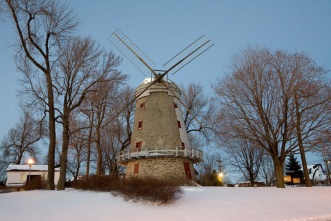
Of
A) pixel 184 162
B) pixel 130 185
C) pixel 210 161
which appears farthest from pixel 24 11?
pixel 210 161

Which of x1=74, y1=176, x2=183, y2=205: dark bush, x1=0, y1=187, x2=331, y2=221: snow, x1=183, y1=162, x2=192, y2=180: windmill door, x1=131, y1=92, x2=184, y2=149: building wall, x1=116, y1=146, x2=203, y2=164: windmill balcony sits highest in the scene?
→ x1=131, y1=92, x2=184, y2=149: building wall

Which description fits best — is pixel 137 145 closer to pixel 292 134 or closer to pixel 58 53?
pixel 58 53

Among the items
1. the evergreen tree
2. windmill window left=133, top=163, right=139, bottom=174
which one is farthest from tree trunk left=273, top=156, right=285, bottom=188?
the evergreen tree

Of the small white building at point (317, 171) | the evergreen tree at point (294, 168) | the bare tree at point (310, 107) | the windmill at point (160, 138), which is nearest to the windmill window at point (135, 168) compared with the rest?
the windmill at point (160, 138)

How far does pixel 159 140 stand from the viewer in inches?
1072

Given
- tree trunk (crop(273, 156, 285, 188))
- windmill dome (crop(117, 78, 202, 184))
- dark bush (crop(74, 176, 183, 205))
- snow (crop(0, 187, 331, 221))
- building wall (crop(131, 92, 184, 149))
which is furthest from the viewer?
building wall (crop(131, 92, 184, 149))

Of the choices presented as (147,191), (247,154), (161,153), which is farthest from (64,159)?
(247,154)

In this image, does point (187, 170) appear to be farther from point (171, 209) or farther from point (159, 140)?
point (171, 209)

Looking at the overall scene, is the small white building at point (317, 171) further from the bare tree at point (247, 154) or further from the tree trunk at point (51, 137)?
the tree trunk at point (51, 137)

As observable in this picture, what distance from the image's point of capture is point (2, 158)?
64312 mm

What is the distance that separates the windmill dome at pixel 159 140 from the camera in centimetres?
2589

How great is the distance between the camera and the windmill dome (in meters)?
25.9

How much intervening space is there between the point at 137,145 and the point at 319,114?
55.9 ft

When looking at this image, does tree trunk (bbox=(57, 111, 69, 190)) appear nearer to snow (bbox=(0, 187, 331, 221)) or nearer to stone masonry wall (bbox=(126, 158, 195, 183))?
snow (bbox=(0, 187, 331, 221))
